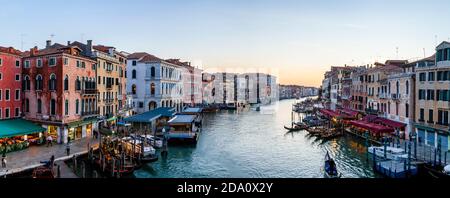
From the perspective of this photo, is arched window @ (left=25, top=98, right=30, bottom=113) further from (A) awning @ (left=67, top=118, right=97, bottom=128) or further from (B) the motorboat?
(B) the motorboat

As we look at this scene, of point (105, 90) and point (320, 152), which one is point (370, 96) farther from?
point (105, 90)

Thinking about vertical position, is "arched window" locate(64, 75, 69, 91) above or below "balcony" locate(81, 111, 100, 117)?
above

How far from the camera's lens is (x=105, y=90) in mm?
13992

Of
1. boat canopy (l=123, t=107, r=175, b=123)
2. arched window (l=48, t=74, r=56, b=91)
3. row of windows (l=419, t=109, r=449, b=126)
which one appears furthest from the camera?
boat canopy (l=123, t=107, r=175, b=123)

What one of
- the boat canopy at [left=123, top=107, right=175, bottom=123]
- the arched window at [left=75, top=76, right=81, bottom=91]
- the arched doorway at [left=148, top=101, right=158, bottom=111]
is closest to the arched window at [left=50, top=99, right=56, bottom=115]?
the arched window at [left=75, top=76, right=81, bottom=91]

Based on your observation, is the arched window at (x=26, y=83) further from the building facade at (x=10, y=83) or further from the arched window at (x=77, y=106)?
the arched window at (x=77, y=106)

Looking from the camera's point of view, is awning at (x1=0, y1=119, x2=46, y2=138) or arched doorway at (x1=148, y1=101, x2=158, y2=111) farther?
arched doorway at (x1=148, y1=101, x2=158, y2=111)

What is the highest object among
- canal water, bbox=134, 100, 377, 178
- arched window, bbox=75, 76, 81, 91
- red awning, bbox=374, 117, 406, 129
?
arched window, bbox=75, 76, 81, 91

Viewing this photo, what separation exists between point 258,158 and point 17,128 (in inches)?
277

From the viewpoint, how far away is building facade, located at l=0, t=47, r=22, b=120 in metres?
10.3

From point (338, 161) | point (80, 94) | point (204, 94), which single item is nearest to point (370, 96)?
point (338, 161)

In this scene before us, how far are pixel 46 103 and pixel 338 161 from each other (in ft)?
31.2

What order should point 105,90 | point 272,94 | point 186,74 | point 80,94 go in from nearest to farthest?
point 80,94 → point 105,90 → point 186,74 → point 272,94

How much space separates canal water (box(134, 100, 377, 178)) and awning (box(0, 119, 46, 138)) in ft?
11.9
